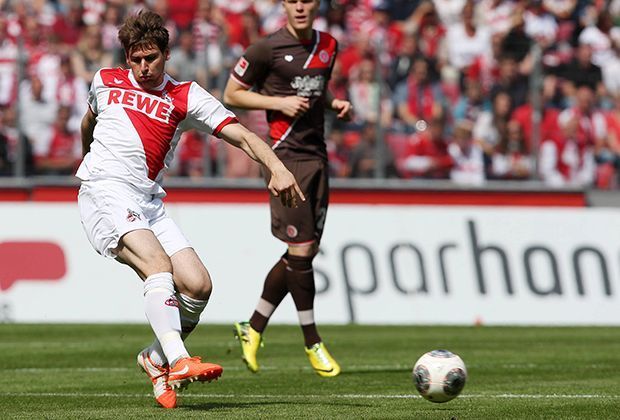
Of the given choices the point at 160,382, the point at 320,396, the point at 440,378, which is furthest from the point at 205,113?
the point at 440,378

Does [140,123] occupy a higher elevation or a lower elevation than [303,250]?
higher

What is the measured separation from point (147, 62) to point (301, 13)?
113 inches

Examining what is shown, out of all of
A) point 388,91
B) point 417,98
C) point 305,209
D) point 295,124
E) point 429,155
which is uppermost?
point 295,124

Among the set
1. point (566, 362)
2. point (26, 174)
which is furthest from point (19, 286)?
point (566, 362)

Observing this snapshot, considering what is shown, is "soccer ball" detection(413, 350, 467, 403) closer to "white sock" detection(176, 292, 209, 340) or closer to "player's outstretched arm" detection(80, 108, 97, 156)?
"white sock" detection(176, 292, 209, 340)

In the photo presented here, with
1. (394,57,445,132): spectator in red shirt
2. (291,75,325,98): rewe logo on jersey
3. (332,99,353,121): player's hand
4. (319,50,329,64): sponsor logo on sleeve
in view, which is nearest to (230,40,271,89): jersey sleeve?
(291,75,325,98): rewe logo on jersey

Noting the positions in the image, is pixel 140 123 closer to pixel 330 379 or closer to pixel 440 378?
pixel 440 378

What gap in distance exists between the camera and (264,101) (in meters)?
10.3

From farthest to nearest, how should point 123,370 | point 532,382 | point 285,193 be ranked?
point 123,370 → point 532,382 → point 285,193

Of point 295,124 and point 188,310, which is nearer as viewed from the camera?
point 188,310

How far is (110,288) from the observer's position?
16672 mm

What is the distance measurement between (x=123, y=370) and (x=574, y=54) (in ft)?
37.1

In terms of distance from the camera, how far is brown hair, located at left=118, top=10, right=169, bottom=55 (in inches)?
303

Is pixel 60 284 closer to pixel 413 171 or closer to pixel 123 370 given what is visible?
pixel 413 171
